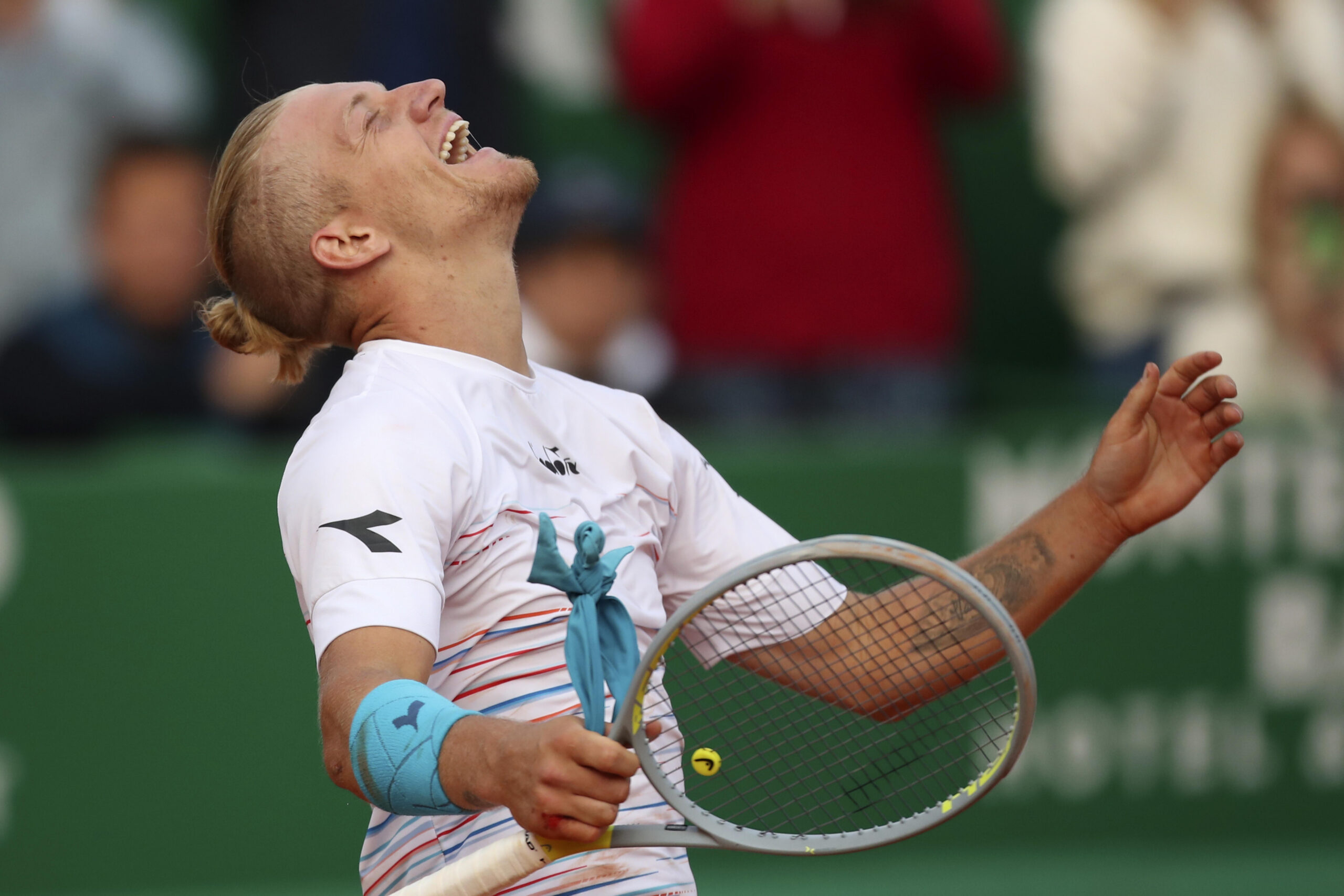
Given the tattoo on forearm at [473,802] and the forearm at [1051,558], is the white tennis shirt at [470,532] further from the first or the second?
the forearm at [1051,558]

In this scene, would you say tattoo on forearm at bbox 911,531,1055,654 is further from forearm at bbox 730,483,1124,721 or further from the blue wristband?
the blue wristband

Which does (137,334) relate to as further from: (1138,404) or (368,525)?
(1138,404)

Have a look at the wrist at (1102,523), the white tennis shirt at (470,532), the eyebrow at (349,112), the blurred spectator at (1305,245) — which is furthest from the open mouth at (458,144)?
the blurred spectator at (1305,245)

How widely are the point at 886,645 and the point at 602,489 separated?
504 millimetres

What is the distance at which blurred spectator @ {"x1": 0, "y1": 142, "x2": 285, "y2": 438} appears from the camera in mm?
5238

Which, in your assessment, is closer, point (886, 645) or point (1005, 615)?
point (1005, 615)

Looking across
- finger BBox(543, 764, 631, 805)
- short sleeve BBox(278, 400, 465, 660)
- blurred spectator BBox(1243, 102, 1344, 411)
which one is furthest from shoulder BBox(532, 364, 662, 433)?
blurred spectator BBox(1243, 102, 1344, 411)

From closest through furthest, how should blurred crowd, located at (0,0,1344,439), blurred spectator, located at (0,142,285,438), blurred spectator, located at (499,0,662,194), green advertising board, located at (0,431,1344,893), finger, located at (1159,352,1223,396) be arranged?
finger, located at (1159,352,1223,396) < green advertising board, located at (0,431,1344,893) < blurred spectator, located at (0,142,285,438) < blurred crowd, located at (0,0,1344,439) < blurred spectator, located at (499,0,662,194)

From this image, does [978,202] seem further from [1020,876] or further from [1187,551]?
[1020,876]

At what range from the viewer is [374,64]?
18.1 feet

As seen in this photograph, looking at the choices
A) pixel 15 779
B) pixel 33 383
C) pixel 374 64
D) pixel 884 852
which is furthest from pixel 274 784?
pixel 374 64

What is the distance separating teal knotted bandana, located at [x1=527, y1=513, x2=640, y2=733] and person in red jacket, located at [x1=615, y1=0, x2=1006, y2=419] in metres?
3.25

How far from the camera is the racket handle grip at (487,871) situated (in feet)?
6.86

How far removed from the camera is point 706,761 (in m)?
2.17
